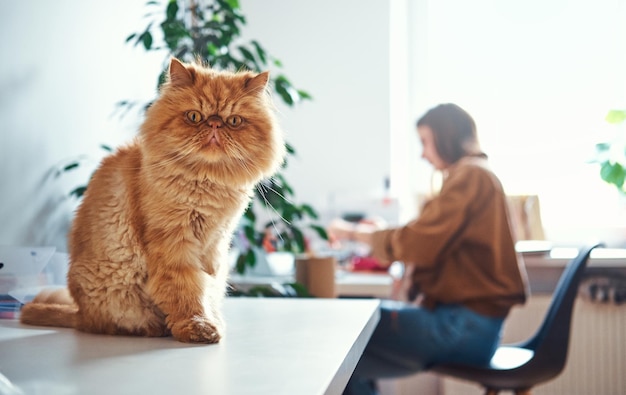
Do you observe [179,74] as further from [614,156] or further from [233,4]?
[614,156]

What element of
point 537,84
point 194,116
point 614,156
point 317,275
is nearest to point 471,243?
point 317,275

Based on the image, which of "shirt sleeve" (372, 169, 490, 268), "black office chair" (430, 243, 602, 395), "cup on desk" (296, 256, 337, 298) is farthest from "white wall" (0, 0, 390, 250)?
"black office chair" (430, 243, 602, 395)

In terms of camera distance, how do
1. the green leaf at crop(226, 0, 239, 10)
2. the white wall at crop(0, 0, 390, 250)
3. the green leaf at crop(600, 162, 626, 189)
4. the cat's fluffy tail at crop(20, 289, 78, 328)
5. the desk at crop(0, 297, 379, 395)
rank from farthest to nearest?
the green leaf at crop(600, 162, 626, 189), the green leaf at crop(226, 0, 239, 10), the white wall at crop(0, 0, 390, 250), the cat's fluffy tail at crop(20, 289, 78, 328), the desk at crop(0, 297, 379, 395)

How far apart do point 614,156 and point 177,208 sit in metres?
2.66

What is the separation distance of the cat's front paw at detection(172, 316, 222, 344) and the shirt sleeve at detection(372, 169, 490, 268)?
1316 millimetres

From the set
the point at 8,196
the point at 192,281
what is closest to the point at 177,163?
the point at 192,281

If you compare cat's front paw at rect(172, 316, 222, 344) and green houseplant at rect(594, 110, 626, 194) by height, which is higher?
green houseplant at rect(594, 110, 626, 194)

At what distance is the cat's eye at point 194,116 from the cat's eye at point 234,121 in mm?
38

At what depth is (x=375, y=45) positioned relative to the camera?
337 cm

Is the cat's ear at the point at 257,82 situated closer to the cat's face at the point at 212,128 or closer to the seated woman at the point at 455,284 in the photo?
the cat's face at the point at 212,128

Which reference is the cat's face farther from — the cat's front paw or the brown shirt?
the brown shirt

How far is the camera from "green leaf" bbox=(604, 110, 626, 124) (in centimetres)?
291

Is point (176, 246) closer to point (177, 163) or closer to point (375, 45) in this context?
point (177, 163)

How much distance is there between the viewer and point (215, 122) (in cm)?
83
